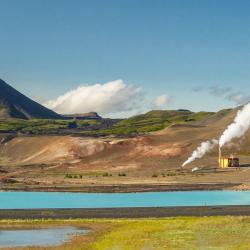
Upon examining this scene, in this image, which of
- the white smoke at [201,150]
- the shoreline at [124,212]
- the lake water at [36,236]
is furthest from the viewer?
the white smoke at [201,150]

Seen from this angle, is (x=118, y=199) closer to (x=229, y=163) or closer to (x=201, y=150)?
(x=229, y=163)

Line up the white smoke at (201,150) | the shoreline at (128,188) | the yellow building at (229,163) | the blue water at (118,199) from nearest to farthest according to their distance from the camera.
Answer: the blue water at (118,199), the shoreline at (128,188), the yellow building at (229,163), the white smoke at (201,150)

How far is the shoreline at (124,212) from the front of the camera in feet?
238

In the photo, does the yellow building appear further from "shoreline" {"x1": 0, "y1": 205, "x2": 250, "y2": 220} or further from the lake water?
the lake water

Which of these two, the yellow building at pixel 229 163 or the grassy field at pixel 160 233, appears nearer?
the grassy field at pixel 160 233

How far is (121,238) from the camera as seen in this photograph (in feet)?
176

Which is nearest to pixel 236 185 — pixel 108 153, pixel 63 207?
pixel 63 207

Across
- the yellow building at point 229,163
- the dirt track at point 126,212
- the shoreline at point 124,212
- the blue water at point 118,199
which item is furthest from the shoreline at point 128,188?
the yellow building at point 229,163

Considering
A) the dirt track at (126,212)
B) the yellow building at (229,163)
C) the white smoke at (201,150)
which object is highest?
the white smoke at (201,150)

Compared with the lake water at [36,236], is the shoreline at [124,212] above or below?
above

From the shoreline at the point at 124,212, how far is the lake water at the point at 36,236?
1064 centimetres

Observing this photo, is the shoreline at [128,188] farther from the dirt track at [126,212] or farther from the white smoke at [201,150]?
the white smoke at [201,150]

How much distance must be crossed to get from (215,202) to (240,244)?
42140 mm

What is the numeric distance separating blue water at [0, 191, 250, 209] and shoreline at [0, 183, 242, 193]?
14.7ft
